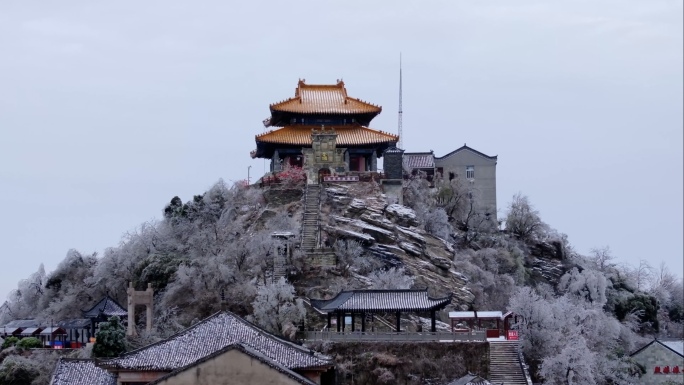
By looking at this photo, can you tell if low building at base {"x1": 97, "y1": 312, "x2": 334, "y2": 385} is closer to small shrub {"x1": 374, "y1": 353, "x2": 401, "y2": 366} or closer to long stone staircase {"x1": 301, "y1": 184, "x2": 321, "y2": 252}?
small shrub {"x1": 374, "y1": 353, "x2": 401, "y2": 366}

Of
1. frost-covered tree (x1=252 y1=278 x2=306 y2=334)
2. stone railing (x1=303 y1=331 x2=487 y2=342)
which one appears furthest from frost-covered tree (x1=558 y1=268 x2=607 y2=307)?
frost-covered tree (x1=252 y1=278 x2=306 y2=334)

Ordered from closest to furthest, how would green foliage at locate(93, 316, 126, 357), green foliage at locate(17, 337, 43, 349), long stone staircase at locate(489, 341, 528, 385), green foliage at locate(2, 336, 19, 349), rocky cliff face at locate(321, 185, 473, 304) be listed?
1. long stone staircase at locate(489, 341, 528, 385)
2. green foliage at locate(93, 316, 126, 357)
3. green foliage at locate(17, 337, 43, 349)
4. green foliage at locate(2, 336, 19, 349)
5. rocky cliff face at locate(321, 185, 473, 304)

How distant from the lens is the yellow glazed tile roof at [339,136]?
103562mm

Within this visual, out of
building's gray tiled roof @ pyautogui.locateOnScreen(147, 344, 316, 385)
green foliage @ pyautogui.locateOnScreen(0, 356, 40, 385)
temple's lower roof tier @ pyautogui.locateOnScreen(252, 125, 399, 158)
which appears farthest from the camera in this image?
temple's lower roof tier @ pyautogui.locateOnScreen(252, 125, 399, 158)

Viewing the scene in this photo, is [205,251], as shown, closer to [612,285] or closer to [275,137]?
[275,137]

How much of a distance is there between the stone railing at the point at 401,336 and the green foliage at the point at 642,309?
1010 inches

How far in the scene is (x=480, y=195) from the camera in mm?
106250

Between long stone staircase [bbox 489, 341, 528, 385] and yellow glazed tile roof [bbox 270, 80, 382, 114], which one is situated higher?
yellow glazed tile roof [bbox 270, 80, 382, 114]

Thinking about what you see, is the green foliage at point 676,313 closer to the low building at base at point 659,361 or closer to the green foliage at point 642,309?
the green foliage at point 642,309

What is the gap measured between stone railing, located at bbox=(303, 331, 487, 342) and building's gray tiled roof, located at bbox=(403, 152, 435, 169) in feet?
110

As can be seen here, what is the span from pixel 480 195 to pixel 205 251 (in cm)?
2653

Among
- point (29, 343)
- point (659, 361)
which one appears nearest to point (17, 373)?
point (29, 343)

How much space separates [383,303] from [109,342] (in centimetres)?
1651

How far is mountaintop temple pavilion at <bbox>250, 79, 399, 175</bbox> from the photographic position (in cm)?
10381
